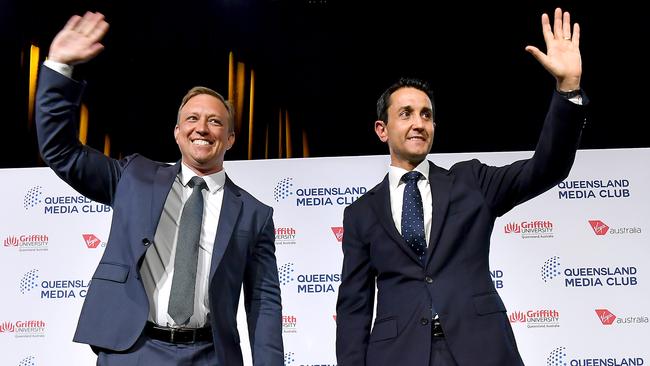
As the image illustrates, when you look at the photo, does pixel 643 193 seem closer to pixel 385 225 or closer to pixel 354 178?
pixel 354 178

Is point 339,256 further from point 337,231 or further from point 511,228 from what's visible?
point 511,228

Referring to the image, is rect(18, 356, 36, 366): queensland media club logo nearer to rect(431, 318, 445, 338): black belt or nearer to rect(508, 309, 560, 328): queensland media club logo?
rect(508, 309, 560, 328): queensland media club logo

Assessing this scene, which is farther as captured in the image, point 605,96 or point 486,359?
point 605,96

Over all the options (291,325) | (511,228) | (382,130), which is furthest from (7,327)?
(511,228)

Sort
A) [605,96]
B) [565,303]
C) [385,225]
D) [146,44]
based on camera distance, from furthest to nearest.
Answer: [146,44] < [605,96] < [565,303] < [385,225]

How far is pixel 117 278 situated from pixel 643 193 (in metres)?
3.85

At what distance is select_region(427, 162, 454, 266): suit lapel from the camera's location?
2.51 metres

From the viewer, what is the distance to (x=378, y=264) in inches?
104

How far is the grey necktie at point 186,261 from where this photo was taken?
2439 mm

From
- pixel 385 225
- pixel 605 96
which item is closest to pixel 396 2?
pixel 605 96

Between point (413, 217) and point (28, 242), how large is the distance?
3499mm

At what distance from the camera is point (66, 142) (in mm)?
2451

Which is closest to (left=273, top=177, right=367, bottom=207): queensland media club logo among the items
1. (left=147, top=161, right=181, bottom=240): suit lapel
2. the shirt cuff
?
(left=147, top=161, right=181, bottom=240): suit lapel

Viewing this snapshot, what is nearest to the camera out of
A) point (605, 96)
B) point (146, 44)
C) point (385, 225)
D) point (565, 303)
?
point (385, 225)
